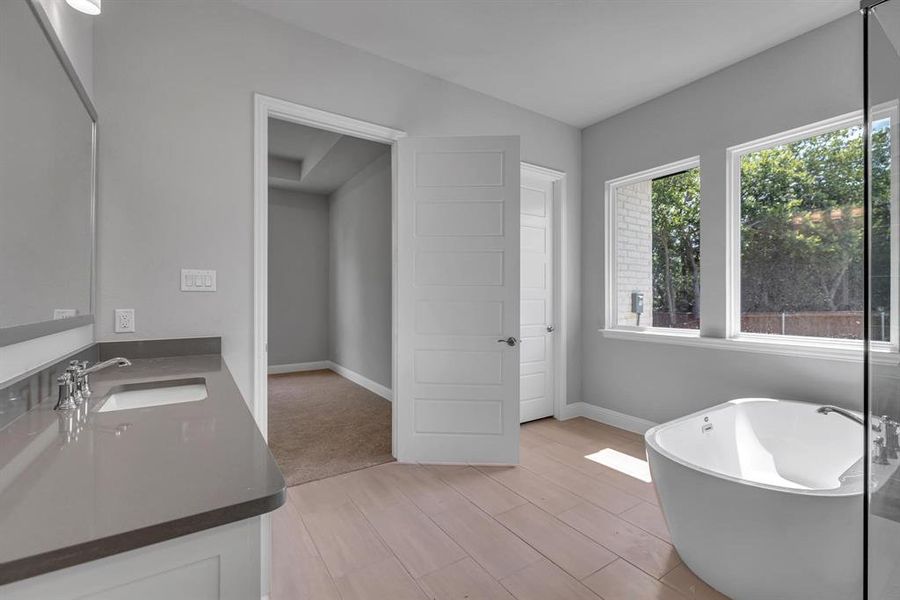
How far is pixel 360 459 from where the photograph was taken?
2814 mm

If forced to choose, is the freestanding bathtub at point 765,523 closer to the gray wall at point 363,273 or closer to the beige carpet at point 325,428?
the beige carpet at point 325,428

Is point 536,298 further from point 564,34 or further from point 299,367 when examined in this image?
point 299,367

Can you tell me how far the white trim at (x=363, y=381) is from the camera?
14.6 ft

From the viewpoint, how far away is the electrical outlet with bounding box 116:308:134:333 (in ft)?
6.29

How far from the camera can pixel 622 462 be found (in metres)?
2.79

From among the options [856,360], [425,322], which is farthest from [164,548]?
[856,360]

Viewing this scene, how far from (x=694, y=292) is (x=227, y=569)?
10.9 feet

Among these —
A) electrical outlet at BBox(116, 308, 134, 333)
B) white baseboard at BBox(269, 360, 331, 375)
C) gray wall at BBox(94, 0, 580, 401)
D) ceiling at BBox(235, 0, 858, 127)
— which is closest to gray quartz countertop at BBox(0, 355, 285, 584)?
electrical outlet at BBox(116, 308, 134, 333)

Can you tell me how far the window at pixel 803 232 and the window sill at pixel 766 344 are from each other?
0.06 m

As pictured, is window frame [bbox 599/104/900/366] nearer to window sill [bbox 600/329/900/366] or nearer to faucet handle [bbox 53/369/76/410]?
window sill [bbox 600/329/900/366]

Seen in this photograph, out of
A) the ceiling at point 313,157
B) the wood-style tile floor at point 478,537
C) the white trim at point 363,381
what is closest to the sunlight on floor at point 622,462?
the wood-style tile floor at point 478,537

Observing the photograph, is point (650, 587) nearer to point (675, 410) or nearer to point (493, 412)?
point (493, 412)

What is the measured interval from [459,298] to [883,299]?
207cm

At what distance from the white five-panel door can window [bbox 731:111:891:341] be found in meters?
1.43
